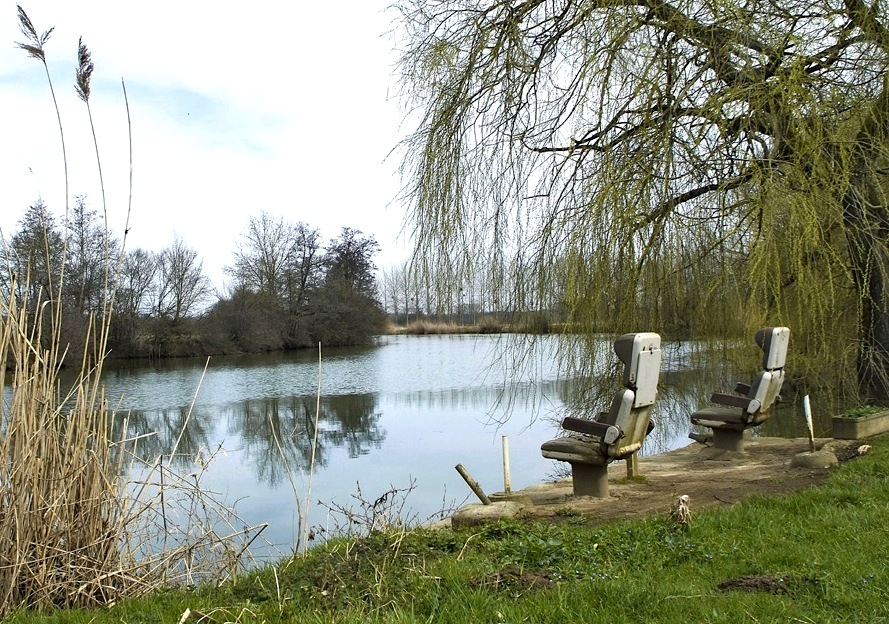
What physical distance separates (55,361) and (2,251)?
23.5 inches

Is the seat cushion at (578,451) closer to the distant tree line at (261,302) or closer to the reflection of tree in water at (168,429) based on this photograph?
the reflection of tree in water at (168,429)

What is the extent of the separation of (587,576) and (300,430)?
10422 millimetres

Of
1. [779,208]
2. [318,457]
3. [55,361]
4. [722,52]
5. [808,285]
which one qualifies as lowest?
[318,457]

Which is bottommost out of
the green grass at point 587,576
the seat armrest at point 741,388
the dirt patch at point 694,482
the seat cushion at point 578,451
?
the dirt patch at point 694,482

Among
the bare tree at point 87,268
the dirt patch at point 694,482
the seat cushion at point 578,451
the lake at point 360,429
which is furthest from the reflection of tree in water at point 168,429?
the seat cushion at point 578,451

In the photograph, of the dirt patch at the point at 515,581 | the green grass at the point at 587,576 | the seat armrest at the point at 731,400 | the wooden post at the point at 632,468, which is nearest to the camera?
the green grass at the point at 587,576

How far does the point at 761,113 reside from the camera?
6449 millimetres

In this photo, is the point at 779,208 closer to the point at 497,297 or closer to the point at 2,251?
the point at 497,297

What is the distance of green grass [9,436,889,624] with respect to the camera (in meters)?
3.06

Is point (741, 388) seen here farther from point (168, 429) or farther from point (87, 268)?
point (168, 429)

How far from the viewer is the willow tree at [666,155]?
6.30 m

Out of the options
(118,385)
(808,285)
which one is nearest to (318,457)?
(808,285)

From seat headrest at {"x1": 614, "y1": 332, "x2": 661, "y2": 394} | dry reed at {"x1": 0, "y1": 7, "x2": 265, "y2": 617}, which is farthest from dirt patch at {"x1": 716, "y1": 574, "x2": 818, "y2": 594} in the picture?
dry reed at {"x1": 0, "y1": 7, "x2": 265, "y2": 617}

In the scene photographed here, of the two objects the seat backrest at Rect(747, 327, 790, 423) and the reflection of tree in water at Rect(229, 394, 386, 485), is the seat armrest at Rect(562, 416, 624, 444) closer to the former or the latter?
the seat backrest at Rect(747, 327, 790, 423)
